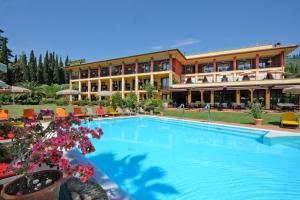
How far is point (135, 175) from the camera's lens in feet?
16.9

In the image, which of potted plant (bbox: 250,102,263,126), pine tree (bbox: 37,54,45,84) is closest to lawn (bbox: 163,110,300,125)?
potted plant (bbox: 250,102,263,126)

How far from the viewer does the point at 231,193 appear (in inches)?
167

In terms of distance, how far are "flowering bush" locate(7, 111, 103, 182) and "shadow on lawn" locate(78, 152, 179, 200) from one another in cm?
231

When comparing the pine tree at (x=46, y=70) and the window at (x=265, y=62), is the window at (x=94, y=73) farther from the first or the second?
the window at (x=265, y=62)

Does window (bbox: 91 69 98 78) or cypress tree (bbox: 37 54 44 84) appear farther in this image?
cypress tree (bbox: 37 54 44 84)

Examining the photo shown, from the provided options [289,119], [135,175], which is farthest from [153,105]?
[135,175]

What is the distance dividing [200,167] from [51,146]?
16.4ft

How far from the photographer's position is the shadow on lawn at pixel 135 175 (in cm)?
427

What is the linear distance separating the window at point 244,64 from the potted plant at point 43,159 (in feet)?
105

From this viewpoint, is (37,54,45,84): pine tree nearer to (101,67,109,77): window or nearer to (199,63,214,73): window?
(101,67,109,77): window

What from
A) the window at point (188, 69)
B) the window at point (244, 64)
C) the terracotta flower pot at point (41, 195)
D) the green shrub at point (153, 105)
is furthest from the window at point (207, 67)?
the terracotta flower pot at point (41, 195)

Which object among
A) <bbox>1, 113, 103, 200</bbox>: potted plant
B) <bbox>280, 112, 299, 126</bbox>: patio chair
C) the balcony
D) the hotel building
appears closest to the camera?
<bbox>1, 113, 103, 200</bbox>: potted plant

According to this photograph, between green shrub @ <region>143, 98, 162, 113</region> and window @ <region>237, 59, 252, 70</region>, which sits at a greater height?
window @ <region>237, 59, 252, 70</region>

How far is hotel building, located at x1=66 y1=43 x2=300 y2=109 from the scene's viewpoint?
25156 millimetres
